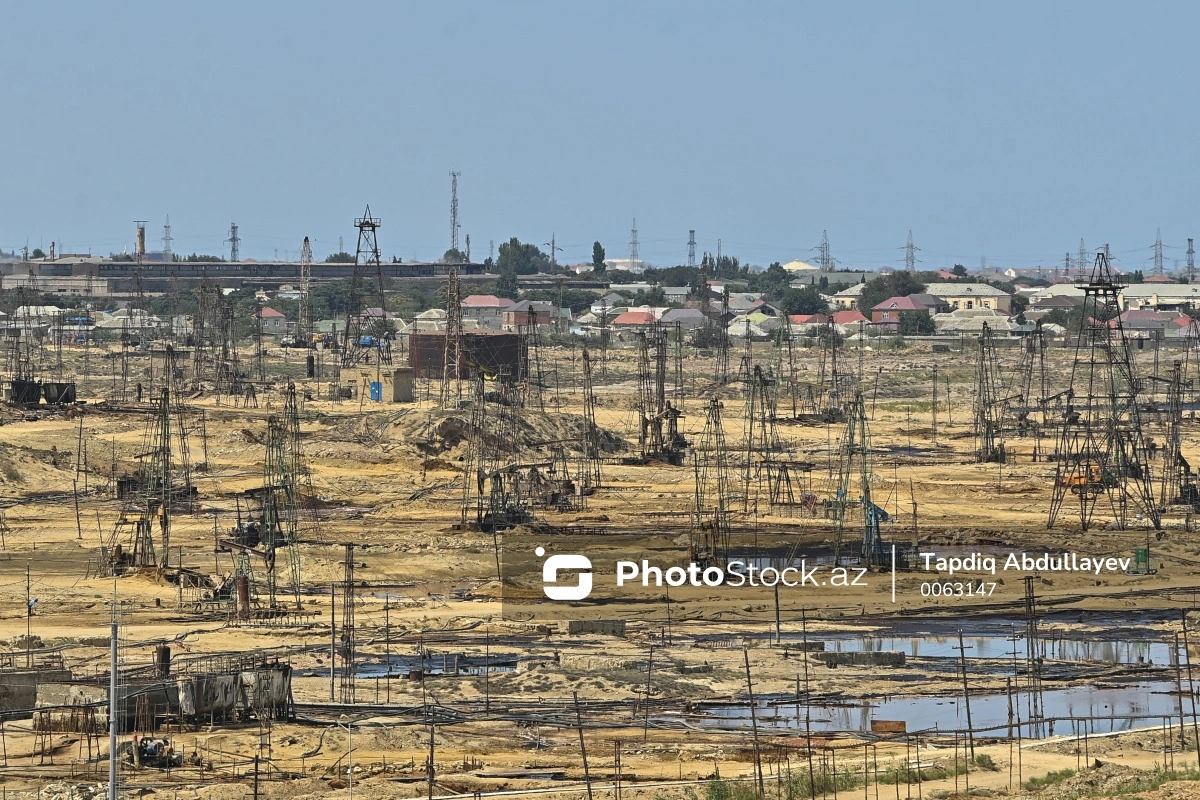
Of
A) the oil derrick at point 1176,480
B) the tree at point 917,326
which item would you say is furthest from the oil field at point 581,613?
the tree at point 917,326

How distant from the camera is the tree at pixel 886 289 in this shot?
19188 centimetres

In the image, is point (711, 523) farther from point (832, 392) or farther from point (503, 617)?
point (832, 392)

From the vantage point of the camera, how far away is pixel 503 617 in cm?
3859

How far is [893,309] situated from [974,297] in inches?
960

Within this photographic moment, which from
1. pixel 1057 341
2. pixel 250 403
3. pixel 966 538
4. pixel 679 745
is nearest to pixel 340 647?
pixel 679 745

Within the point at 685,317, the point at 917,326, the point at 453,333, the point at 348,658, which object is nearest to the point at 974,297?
the point at 917,326

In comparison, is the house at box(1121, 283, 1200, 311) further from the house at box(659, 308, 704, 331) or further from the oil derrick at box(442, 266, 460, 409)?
the oil derrick at box(442, 266, 460, 409)

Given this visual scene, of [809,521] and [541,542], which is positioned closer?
[541,542]

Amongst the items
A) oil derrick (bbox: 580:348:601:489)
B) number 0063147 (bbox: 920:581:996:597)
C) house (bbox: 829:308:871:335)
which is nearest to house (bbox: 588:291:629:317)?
house (bbox: 829:308:871:335)

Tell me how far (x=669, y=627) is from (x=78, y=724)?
1340cm

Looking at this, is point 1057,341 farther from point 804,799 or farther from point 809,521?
point 804,799

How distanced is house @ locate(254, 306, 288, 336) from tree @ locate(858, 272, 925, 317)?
56.3 metres

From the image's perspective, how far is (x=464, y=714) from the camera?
94.7ft

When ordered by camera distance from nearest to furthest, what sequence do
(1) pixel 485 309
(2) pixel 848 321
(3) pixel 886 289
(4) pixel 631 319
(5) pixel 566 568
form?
(5) pixel 566 568 < (4) pixel 631 319 < (2) pixel 848 321 < (1) pixel 485 309 < (3) pixel 886 289
